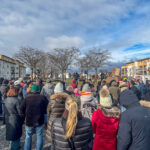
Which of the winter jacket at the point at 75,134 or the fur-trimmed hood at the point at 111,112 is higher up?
the fur-trimmed hood at the point at 111,112

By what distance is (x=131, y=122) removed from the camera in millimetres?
2152

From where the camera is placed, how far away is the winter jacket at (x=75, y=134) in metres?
2.18

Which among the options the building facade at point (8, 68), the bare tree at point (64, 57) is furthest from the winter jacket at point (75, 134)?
the building facade at point (8, 68)

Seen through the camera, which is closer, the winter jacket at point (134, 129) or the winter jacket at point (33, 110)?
the winter jacket at point (134, 129)

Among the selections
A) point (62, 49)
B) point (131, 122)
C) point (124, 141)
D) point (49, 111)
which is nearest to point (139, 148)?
point (124, 141)

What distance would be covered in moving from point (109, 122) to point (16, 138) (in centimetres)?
258

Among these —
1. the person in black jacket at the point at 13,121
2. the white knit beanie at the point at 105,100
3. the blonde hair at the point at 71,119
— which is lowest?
the person in black jacket at the point at 13,121

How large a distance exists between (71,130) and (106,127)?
680 millimetres

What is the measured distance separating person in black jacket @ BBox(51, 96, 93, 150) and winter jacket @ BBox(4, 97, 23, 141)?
1766 mm

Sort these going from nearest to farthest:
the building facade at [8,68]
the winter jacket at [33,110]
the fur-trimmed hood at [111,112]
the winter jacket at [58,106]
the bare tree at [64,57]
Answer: the fur-trimmed hood at [111,112] → the winter jacket at [58,106] → the winter jacket at [33,110] → the bare tree at [64,57] → the building facade at [8,68]

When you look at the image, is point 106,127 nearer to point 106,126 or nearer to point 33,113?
point 106,126

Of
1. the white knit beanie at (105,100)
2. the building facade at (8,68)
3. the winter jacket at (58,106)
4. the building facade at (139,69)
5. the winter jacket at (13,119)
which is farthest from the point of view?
the building facade at (8,68)

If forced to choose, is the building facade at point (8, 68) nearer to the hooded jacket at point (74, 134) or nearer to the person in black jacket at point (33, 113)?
the person in black jacket at point (33, 113)

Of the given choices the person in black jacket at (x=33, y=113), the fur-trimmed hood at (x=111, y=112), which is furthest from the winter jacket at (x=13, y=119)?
the fur-trimmed hood at (x=111, y=112)
